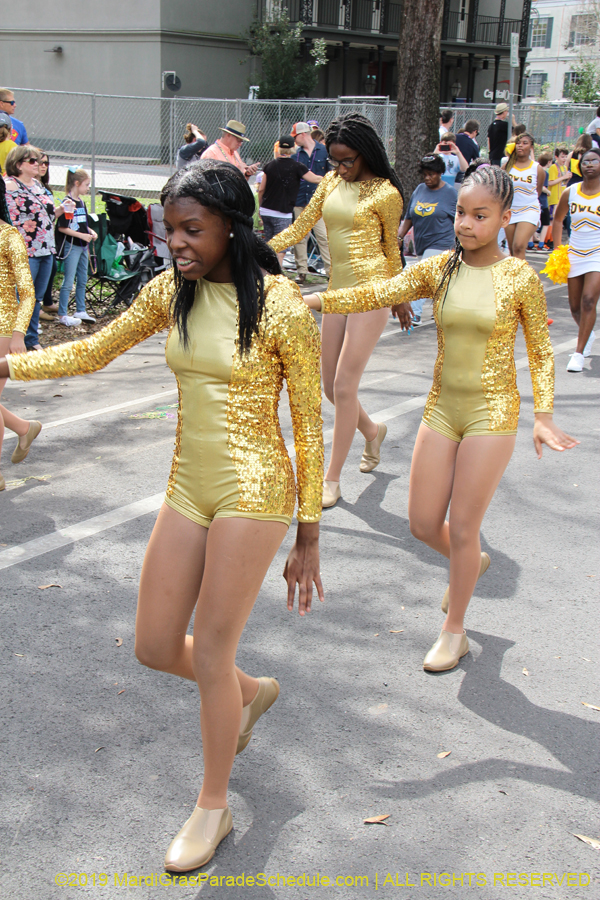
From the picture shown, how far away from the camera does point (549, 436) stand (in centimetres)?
359

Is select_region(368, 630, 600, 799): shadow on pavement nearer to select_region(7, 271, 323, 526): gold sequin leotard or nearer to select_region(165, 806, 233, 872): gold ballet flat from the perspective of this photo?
select_region(165, 806, 233, 872): gold ballet flat

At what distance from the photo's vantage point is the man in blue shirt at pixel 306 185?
13.3 m

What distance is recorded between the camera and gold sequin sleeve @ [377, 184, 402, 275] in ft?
17.6

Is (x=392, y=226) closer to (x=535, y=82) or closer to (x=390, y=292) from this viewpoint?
(x=390, y=292)

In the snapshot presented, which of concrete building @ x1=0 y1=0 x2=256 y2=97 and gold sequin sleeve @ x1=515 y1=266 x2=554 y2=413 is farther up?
concrete building @ x1=0 y1=0 x2=256 y2=97

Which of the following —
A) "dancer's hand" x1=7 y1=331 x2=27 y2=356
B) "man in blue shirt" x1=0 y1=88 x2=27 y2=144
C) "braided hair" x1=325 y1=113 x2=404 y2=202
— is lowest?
"dancer's hand" x1=7 y1=331 x2=27 y2=356

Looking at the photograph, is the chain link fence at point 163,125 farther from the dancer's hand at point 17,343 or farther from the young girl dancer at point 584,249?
the dancer's hand at point 17,343

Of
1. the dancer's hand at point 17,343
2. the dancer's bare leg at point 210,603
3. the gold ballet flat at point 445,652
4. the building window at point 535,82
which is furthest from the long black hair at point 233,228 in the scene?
the building window at point 535,82

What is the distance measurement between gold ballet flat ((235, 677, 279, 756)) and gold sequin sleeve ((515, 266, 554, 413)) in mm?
1604

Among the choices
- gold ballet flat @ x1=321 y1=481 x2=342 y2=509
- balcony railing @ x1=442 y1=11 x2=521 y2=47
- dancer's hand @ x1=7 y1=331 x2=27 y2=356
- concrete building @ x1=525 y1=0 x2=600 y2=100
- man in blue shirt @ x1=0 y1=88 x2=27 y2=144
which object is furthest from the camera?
concrete building @ x1=525 y1=0 x2=600 y2=100

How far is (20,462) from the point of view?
6.25m

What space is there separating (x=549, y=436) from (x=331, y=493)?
2276 mm

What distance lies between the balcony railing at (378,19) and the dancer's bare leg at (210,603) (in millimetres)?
35824

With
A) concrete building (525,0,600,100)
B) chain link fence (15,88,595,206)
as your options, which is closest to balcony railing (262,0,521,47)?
chain link fence (15,88,595,206)
